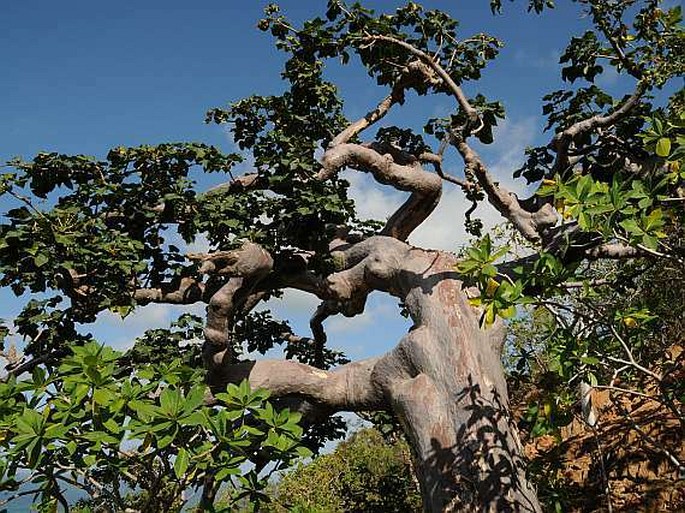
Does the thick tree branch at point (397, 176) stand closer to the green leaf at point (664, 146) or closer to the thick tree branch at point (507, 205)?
the thick tree branch at point (507, 205)

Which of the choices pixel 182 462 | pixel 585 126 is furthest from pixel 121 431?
pixel 585 126

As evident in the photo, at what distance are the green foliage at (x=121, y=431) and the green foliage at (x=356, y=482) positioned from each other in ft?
21.6

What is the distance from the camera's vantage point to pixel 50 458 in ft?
12.0

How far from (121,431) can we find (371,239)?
5.66 metres

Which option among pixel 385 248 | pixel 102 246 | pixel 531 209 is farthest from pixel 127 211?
pixel 531 209

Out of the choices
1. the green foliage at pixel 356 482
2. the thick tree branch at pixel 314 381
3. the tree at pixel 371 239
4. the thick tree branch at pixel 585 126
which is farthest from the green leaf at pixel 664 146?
the green foliage at pixel 356 482

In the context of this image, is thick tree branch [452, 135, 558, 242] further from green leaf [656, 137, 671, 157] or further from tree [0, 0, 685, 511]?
green leaf [656, 137, 671, 157]

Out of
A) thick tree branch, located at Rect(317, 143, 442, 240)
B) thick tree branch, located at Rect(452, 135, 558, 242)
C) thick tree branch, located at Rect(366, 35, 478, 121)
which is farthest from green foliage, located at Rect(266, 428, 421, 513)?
thick tree branch, located at Rect(366, 35, 478, 121)

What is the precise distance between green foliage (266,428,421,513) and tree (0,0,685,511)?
3.92 meters

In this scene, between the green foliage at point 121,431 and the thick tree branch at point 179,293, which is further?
the thick tree branch at point 179,293

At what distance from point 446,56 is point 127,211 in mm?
5254

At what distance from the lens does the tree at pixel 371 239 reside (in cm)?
630

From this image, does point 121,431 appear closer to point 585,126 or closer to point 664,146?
point 664,146

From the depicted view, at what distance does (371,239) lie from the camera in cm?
873
